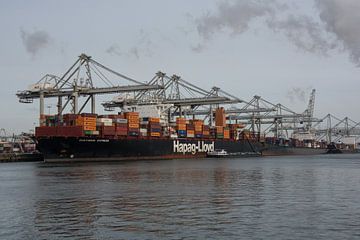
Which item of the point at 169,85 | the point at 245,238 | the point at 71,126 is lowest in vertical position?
the point at 245,238

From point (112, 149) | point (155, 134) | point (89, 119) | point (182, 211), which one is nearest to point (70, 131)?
point (89, 119)

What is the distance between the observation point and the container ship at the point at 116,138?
6322cm

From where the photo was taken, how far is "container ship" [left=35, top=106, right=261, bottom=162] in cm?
6322

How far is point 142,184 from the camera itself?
30.4 metres

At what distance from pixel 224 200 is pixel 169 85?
7355cm

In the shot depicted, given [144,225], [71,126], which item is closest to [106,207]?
[144,225]

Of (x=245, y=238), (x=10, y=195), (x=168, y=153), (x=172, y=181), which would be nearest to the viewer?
(x=245, y=238)

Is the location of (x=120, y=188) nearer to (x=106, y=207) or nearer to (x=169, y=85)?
(x=106, y=207)

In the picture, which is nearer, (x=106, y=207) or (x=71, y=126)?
(x=106, y=207)

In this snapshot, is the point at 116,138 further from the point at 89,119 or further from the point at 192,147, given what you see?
the point at 192,147

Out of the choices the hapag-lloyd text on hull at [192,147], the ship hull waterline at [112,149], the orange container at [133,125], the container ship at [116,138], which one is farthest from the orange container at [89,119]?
the hapag-lloyd text on hull at [192,147]

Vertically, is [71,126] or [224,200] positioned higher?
[71,126]

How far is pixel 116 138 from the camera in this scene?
6662cm

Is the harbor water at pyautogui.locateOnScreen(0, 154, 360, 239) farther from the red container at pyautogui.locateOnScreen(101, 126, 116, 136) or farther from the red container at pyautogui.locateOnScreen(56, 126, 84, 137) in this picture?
the red container at pyautogui.locateOnScreen(101, 126, 116, 136)
